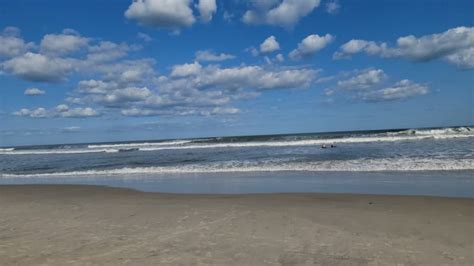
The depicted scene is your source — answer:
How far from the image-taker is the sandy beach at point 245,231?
5.29 m

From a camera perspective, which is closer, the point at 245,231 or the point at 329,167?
the point at 245,231

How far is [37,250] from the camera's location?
5.86 meters

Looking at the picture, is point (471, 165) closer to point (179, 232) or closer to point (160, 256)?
point (179, 232)

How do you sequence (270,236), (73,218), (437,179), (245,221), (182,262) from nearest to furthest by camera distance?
(182,262)
(270,236)
(245,221)
(73,218)
(437,179)

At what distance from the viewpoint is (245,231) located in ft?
22.0

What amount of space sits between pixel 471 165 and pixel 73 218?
1470 centimetres

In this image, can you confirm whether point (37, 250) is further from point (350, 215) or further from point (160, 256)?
point (350, 215)

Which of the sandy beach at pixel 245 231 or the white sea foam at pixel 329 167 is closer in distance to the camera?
the sandy beach at pixel 245 231

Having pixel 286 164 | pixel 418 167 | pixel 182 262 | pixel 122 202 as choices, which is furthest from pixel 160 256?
pixel 286 164

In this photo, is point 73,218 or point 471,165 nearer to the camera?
point 73,218

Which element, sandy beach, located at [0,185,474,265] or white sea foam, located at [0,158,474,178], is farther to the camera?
white sea foam, located at [0,158,474,178]

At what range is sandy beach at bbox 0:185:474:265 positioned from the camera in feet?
17.4

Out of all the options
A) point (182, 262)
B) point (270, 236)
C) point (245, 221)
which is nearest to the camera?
point (182, 262)

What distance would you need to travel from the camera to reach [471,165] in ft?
49.7
